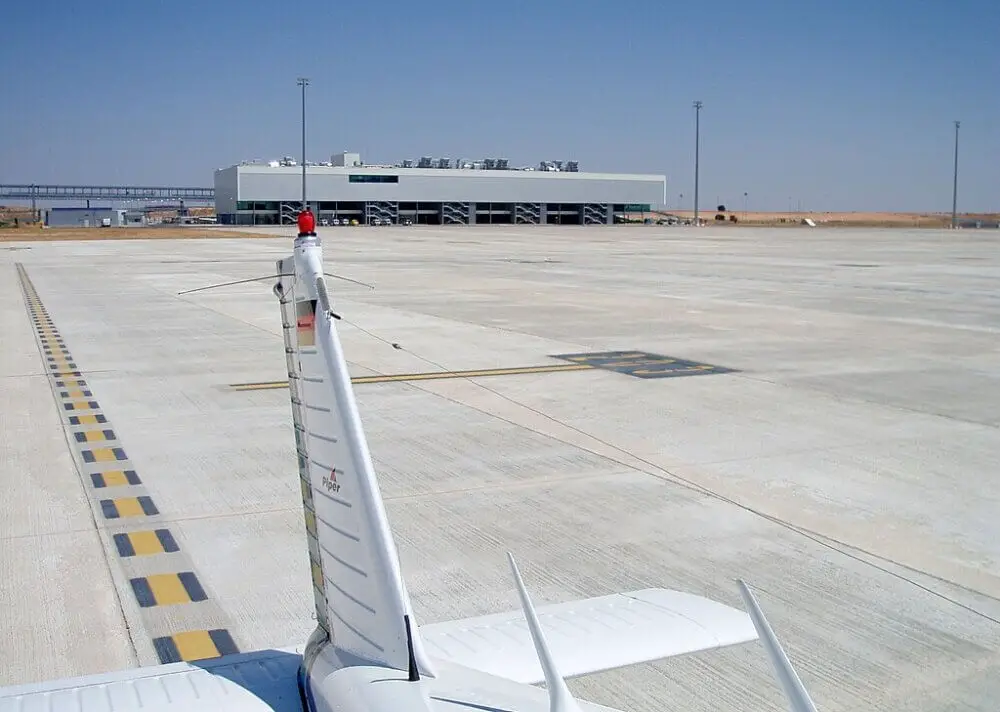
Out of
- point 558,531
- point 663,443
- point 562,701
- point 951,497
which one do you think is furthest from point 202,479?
point 562,701

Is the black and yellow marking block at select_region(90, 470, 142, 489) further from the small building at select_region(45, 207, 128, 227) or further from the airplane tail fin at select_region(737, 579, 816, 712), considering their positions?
the small building at select_region(45, 207, 128, 227)

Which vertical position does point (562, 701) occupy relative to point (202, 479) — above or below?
above

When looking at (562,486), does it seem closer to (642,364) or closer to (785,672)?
(642,364)

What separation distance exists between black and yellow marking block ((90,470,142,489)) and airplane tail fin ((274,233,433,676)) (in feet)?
22.4

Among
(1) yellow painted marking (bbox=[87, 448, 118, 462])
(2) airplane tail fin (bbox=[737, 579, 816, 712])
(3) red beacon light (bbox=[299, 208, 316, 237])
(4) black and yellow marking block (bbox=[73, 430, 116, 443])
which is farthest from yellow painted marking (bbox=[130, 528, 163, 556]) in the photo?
(2) airplane tail fin (bbox=[737, 579, 816, 712])

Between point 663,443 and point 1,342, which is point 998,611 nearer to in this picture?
point 663,443

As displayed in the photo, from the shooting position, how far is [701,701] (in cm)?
643

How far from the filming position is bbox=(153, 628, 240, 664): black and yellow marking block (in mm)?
7031

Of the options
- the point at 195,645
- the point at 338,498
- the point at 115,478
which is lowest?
the point at 195,645

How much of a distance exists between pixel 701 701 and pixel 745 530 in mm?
3451

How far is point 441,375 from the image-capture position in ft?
58.4

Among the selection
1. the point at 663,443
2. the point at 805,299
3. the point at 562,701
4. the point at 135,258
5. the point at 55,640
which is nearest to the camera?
the point at 562,701

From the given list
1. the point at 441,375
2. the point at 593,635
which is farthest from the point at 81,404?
the point at 593,635

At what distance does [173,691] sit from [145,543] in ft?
17.0
